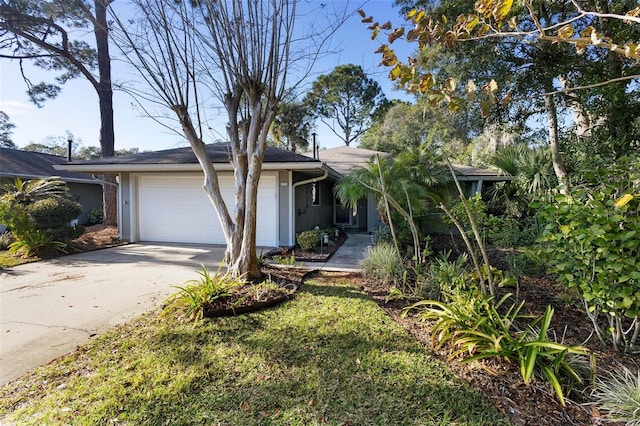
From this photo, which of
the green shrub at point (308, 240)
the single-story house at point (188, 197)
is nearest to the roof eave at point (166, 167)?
the single-story house at point (188, 197)

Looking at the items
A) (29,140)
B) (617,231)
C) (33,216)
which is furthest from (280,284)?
(29,140)

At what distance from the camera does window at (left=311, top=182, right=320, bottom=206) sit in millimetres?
11445

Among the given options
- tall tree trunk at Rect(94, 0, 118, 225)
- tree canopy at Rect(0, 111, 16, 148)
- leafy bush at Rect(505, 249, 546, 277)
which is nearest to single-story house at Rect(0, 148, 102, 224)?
tall tree trunk at Rect(94, 0, 118, 225)

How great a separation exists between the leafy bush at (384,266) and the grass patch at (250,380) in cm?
159

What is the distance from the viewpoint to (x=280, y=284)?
5.19 metres

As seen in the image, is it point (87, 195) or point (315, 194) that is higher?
point (87, 195)

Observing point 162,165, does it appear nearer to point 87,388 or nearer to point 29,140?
point 87,388

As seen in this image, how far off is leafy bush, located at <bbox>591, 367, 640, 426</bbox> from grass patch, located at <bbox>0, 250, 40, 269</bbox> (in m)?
10.1

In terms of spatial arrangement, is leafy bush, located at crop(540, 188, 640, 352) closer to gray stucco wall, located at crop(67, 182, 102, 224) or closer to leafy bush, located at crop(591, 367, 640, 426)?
leafy bush, located at crop(591, 367, 640, 426)

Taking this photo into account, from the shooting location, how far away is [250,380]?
107 inches

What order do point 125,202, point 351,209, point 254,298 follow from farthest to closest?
point 351,209 → point 125,202 → point 254,298

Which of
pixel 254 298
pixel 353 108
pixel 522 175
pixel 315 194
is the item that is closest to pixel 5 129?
pixel 353 108

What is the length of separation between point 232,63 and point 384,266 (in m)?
4.19

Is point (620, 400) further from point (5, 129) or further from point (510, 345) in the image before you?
point (5, 129)
